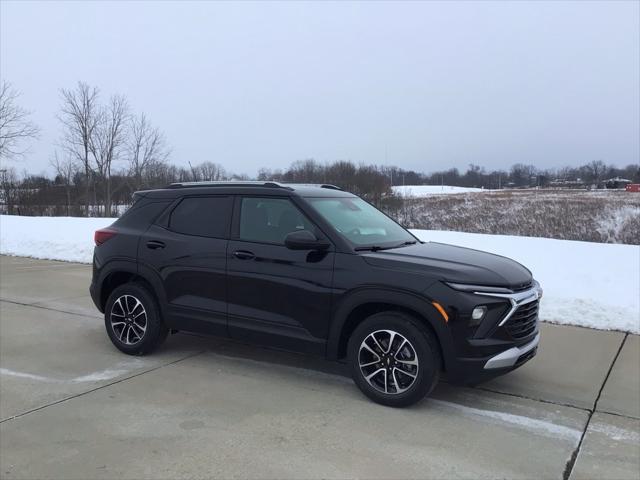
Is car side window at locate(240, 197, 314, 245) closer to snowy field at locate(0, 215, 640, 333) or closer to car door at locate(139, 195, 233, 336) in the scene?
car door at locate(139, 195, 233, 336)

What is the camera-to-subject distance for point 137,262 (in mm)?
5461

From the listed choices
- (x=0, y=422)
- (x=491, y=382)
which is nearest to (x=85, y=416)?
(x=0, y=422)

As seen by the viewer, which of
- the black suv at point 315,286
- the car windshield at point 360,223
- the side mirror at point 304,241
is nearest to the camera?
the black suv at point 315,286

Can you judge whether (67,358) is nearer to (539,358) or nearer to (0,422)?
(0,422)

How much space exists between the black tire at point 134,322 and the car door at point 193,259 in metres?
0.20

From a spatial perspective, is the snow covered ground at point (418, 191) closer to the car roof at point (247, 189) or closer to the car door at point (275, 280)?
the car roof at point (247, 189)

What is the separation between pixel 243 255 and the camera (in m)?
4.88

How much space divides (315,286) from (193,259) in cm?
136

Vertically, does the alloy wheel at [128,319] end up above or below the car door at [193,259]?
below

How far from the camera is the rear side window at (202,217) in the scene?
16.9 feet

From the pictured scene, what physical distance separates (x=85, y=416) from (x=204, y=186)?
2423 millimetres

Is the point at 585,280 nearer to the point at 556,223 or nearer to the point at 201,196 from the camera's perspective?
the point at 201,196

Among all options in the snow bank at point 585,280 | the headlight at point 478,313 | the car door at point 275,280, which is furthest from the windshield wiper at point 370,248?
the snow bank at point 585,280

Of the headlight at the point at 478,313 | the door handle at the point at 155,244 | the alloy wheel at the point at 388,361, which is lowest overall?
the alloy wheel at the point at 388,361
